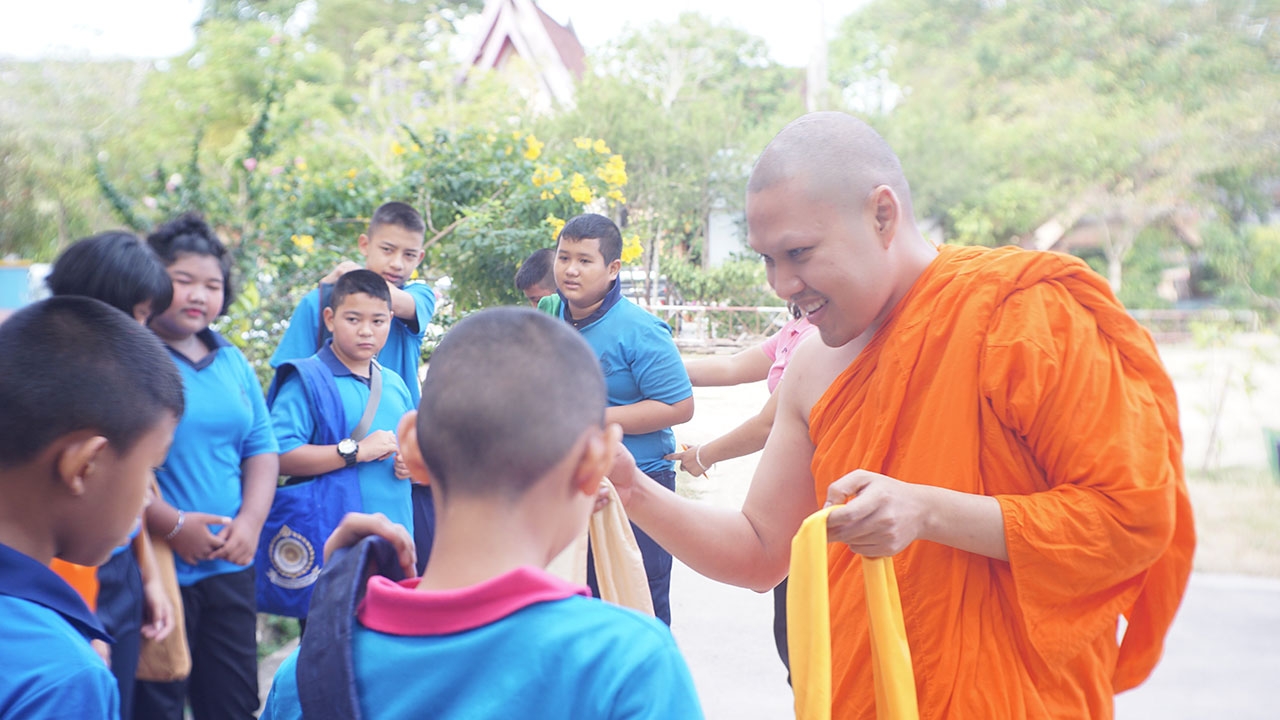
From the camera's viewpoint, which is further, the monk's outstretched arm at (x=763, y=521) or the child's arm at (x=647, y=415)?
the child's arm at (x=647, y=415)

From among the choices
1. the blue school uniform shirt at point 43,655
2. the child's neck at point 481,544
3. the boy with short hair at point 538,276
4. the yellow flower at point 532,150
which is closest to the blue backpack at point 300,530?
the boy with short hair at point 538,276

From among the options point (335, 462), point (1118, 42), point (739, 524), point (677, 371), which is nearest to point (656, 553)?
point (677, 371)

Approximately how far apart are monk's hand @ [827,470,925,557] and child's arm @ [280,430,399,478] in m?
1.83

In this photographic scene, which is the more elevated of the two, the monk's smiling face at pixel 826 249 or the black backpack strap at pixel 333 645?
the monk's smiling face at pixel 826 249

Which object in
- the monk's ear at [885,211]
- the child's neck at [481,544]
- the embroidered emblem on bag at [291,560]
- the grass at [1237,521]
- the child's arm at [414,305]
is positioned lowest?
the grass at [1237,521]

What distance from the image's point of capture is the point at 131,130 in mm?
17609

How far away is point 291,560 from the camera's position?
3.03 m

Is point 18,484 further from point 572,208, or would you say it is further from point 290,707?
point 572,208

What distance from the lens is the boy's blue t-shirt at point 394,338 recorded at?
347cm

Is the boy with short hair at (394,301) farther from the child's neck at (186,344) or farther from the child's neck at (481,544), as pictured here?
the child's neck at (481,544)

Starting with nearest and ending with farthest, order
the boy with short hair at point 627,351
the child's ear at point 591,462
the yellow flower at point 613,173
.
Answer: the child's ear at point 591,462 → the boy with short hair at point 627,351 → the yellow flower at point 613,173

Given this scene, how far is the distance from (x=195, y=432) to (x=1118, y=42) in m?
18.3

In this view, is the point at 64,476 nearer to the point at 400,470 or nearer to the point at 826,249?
the point at 826,249

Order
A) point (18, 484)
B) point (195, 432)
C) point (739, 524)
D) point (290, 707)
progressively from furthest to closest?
point (195, 432)
point (739, 524)
point (18, 484)
point (290, 707)
